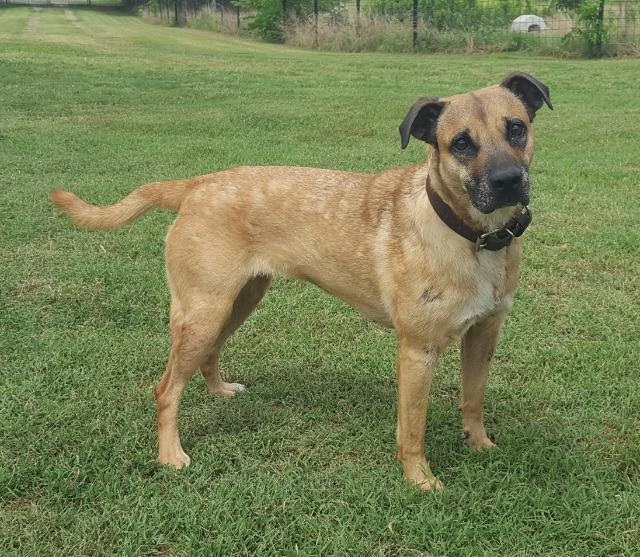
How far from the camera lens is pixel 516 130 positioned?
299 centimetres

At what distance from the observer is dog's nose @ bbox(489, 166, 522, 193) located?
110 inches

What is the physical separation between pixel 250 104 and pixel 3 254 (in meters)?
8.54

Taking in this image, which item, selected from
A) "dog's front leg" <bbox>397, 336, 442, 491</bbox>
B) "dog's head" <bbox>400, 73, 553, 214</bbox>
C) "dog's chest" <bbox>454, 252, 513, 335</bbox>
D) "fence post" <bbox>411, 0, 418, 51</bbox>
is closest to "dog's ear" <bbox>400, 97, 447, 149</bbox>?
"dog's head" <bbox>400, 73, 553, 214</bbox>

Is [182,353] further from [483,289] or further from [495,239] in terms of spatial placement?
[495,239]

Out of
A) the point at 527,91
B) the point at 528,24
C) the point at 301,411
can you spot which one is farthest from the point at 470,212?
the point at 528,24

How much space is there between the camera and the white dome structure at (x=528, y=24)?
902 inches

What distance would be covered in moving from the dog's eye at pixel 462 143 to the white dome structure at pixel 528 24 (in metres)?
22.1

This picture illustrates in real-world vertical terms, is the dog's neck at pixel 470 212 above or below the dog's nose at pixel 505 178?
below

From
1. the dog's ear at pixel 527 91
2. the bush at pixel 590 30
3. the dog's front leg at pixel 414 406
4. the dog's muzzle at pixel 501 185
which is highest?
the bush at pixel 590 30

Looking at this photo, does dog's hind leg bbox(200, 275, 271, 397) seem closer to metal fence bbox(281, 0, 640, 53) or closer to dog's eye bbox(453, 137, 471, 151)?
dog's eye bbox(453, 137, 471, 151)

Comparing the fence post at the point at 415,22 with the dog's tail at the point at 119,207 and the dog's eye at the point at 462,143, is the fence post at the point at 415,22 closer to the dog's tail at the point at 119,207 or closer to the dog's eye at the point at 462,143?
the dog's tail at the point at 119,207

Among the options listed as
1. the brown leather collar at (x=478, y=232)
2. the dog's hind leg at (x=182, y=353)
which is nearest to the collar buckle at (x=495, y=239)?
the brown leather collar at (x=478, y=232)

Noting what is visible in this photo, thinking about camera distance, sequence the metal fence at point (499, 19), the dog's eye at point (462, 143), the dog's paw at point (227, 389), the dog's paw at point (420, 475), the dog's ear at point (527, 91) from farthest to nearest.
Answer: the metal fence at point (499, 19) → the dog's paw at point (227, 389) → the dog's paw at point (420, 475) → the dog's ear at point (527, 91) → the dog's eye at point (462, 143)

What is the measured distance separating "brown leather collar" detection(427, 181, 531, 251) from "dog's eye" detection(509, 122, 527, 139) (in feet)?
1.17
